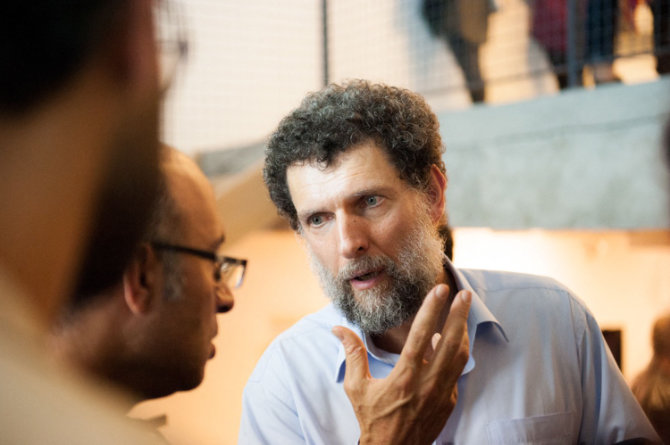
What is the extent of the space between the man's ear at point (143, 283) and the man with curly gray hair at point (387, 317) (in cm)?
48

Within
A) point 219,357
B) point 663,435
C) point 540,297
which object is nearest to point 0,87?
point 219,357

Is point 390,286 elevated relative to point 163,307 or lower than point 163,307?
lower

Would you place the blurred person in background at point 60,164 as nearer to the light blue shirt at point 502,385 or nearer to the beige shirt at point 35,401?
the beige shirt at point 35,401

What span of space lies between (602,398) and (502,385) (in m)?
0.13

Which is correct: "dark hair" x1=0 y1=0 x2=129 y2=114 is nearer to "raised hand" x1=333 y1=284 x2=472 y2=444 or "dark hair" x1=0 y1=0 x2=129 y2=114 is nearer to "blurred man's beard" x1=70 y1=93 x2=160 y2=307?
"blurred man's beard" x1=70 y1=93 x2=160 y2=307

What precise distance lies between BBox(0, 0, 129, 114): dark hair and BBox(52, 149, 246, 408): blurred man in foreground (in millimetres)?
29

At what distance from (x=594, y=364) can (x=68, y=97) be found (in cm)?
78

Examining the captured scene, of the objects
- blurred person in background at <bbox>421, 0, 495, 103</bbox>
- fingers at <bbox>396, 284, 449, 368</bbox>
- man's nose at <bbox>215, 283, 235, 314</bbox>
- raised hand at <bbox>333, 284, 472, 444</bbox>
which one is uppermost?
A: blurred person in background at <bbox>421, 0, 495, 103</bbox>

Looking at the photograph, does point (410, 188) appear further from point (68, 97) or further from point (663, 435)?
point (68, 97)

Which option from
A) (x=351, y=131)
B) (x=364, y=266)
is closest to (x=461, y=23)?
(x=351, y=131)

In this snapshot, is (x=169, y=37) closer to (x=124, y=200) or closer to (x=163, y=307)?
(x=124, y=200)

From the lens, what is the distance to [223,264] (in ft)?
1.30

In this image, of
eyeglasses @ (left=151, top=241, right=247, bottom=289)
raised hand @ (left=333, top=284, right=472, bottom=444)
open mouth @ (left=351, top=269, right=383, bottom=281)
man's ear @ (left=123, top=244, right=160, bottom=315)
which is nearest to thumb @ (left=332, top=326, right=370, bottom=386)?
raised hand @ (left=333, top=284, right=472, bottom=444)

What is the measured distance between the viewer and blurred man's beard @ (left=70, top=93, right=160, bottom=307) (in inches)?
4.8
